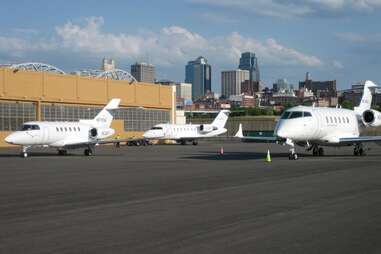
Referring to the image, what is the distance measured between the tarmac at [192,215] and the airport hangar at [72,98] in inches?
1887

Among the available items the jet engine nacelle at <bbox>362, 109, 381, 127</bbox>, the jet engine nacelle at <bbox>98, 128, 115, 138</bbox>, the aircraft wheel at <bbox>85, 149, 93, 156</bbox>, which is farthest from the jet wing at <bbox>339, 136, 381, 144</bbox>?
the jet engine nacelle at <bbox>98, 128, 115, 138</bbox>

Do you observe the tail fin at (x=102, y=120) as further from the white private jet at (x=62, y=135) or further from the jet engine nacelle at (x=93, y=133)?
the jet engine nacelle at (x=93, y=133)

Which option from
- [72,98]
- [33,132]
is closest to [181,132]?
[72,98]

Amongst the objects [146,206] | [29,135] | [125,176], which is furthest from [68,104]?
[146,206]

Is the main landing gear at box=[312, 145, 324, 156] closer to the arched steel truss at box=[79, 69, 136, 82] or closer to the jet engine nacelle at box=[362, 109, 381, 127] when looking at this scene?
the jet engine nacelle at box=[362, 109, 381, 127]

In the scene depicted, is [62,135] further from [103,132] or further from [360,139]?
[360,139]

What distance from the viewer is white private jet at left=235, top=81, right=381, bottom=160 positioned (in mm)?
31203

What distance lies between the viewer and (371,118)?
37469 mm

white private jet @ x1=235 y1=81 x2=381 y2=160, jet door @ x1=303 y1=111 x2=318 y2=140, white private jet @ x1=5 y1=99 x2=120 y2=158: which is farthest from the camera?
white private jet @ x1=5 y1=99 x2=120 y2=158

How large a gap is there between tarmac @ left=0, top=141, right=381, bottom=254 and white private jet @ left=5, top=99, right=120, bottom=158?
1951cm

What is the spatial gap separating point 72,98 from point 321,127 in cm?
4554

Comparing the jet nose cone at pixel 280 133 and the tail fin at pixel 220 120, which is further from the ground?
the tail fin at pixel 220 120

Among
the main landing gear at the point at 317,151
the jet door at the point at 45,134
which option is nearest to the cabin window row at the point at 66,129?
Result: the jet door at the point at 45,134

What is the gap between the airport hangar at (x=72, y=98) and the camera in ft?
212
